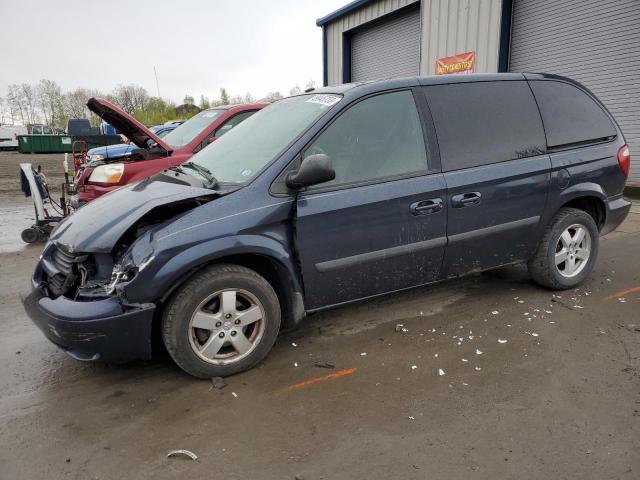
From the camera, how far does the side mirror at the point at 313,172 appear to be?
9.50ft

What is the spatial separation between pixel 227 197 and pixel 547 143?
2.59 m

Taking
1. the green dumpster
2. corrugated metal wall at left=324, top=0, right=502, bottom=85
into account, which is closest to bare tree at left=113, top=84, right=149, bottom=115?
the green dumpster

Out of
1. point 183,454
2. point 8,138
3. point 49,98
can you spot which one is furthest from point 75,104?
point 183,454

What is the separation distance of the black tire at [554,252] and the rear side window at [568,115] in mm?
611

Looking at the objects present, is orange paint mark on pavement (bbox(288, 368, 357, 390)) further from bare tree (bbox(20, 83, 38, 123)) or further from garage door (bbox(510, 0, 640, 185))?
bare tree (bbox(20, 83, 38, 123))

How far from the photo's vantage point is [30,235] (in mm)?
6637

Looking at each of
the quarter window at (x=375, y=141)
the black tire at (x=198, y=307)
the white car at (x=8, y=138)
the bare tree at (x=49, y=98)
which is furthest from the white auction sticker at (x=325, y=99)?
the bare tree at (x=49, y=98)

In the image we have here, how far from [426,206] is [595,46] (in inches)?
320

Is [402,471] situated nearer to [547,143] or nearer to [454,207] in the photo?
[454,207]

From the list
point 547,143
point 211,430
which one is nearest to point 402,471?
point 211,430

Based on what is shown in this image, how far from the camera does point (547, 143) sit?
3855mm

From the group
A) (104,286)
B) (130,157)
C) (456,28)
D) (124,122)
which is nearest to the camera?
(104,286)

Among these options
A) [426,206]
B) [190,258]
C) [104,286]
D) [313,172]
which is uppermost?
[313,172]

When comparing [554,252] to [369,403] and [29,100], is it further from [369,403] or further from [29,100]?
[29,100]
